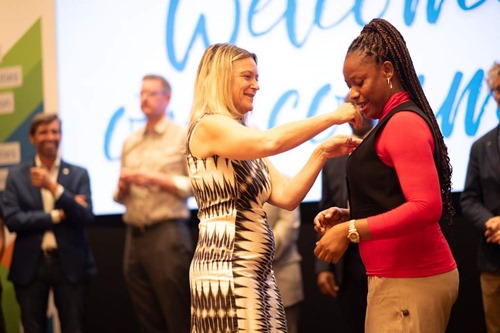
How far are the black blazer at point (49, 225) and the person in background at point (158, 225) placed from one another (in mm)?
380

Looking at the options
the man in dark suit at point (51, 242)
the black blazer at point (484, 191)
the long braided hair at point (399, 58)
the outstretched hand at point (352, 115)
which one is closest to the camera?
the long braided hair at point (399, 58)

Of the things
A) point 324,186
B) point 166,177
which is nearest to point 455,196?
point 324,186

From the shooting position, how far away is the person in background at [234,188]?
248 centimetres

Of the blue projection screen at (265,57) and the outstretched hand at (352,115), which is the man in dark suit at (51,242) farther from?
the outstretched hand at (352,115)

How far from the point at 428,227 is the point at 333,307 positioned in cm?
319

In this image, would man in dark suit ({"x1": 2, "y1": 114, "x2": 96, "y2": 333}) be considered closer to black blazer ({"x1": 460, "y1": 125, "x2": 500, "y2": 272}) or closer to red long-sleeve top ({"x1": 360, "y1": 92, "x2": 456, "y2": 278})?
black blazer ({"x1": 460, "y1": 125, "x2": 500, "y2": 272})

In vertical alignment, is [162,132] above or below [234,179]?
above

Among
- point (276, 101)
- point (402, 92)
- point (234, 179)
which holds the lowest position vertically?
point (234, 179)

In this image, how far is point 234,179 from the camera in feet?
8.30

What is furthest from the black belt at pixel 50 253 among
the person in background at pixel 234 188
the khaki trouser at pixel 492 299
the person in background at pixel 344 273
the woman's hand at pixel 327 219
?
the woman's hand at pixel 327 219

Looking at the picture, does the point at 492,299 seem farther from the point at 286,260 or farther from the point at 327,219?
the point at 327,219

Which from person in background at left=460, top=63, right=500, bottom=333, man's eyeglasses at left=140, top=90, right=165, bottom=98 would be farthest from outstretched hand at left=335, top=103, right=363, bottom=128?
man's eyeglasses at left=140, top=90, right=165, bottom=98

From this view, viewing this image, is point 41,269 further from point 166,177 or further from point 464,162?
point 464,162

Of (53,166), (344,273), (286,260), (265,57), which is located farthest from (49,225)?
(344,273)
